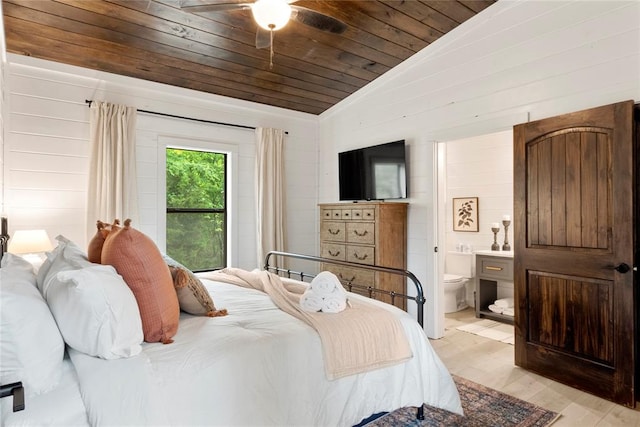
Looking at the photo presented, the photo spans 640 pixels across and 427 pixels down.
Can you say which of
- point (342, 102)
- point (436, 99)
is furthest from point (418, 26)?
point (342, 102)

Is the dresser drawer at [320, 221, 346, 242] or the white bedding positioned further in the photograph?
the dresser drawer at [320, 221, 346, 242]

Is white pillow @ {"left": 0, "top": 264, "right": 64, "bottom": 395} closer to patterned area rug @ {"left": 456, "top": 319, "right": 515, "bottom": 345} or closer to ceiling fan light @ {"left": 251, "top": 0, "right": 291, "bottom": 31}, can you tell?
ceiling fan light @ {"left": 251, "top": 0, "right": 291, "bottom": 31}

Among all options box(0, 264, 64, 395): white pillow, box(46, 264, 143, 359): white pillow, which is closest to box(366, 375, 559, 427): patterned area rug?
box(46, 264, 143, 359): white pillow

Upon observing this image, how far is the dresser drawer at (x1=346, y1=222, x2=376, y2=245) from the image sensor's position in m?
4.04

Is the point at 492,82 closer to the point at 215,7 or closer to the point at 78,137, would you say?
the point at 215,7

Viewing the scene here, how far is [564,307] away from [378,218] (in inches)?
70.2

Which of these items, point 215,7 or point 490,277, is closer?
point 215,7

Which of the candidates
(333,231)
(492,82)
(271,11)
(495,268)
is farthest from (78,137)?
(495,268)

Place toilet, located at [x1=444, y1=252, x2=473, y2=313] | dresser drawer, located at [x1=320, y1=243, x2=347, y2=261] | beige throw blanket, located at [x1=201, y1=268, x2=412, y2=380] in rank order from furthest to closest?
toilet, located at [x1=444, y1=252, x2=473, y2=313]
dresser drawer, located at [x1=320, y1=243, x2=347, y2=261]
beige throw blanket, located at [x1=201, y1=268, x2=412, y2=380]

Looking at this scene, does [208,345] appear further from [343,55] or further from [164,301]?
[343,55]

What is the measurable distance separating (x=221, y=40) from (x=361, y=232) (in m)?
2.34

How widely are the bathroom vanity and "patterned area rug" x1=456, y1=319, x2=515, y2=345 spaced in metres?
0.12

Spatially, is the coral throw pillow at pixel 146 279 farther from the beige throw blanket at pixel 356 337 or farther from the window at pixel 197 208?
the window at pixel 197 208

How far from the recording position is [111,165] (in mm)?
3684
